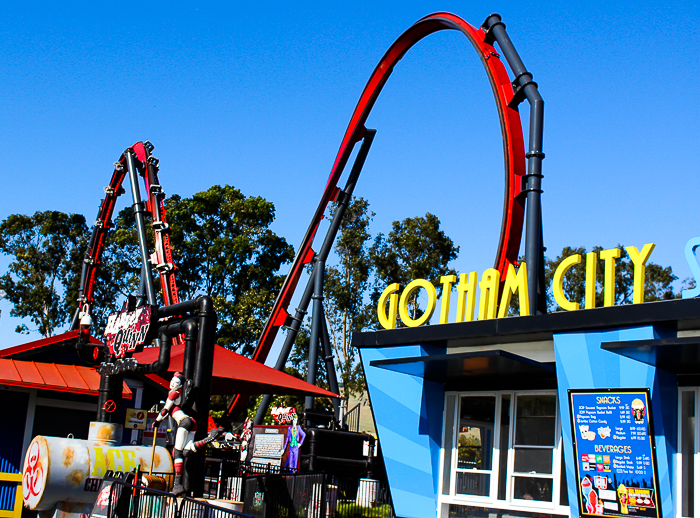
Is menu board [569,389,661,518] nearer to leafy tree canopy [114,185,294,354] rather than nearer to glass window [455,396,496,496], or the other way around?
glass window [455,396,496,496]

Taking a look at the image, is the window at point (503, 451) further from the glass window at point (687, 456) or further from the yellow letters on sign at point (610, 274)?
the yellow letters on sign at point (610, 274)

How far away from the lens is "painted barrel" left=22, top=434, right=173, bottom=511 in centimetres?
1020

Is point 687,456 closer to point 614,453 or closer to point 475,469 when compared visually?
point 614,453

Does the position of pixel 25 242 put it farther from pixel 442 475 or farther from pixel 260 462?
pixel 442 475

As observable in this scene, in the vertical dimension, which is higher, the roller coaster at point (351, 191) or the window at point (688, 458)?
the roller coaster at point (351, 191)

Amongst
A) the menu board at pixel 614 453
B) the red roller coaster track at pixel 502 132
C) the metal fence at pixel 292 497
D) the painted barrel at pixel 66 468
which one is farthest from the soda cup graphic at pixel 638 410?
the painted barrel at pixel 66 468

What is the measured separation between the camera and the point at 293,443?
61.7 feet

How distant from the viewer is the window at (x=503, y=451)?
34.9 ft

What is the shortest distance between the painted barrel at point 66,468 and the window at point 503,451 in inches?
193

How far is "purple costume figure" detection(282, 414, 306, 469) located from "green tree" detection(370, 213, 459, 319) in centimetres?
2415

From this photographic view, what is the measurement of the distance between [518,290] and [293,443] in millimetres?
9892

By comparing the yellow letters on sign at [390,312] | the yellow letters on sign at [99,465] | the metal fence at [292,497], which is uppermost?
the yellow letters on sign at [390,312]

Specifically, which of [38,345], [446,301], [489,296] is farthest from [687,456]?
[38,345]

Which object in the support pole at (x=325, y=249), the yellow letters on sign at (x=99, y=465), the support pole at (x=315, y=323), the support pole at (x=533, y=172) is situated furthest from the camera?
the support pole at (x=325, y=249)
